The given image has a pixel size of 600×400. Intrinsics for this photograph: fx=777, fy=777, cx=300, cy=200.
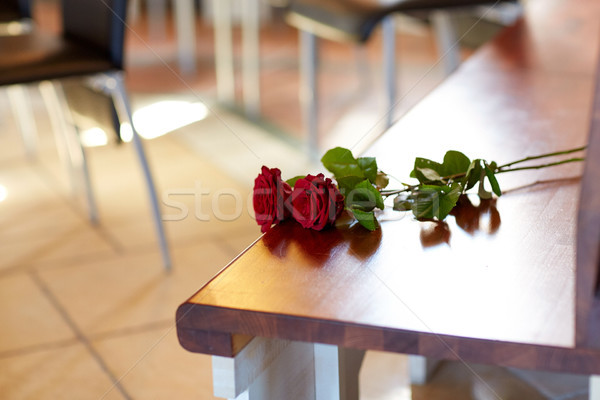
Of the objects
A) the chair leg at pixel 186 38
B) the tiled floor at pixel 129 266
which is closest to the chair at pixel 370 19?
the tiled floor at pixel 129 266

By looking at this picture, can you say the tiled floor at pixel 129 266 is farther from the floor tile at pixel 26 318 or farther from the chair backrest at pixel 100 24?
the chair backrest at pixel 100 24

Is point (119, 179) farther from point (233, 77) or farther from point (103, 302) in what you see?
point (233, 77)

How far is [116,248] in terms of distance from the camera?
160 centimetres

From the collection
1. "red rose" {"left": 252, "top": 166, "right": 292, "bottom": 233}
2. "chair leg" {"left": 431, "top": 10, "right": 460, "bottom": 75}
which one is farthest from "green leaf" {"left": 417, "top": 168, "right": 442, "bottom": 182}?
"chair leg" {"left": 431, "top": 10, "right": 460, "bottom": 75}

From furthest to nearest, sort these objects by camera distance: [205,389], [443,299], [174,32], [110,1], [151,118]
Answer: [174,32]
[151,118]
[110,1]
[205,389]
[443,299]

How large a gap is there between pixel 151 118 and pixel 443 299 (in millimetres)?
2018

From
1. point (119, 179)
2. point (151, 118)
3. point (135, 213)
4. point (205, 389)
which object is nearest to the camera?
point (205, 389)

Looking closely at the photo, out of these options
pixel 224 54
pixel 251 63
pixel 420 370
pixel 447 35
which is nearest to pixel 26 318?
pixel 420 370

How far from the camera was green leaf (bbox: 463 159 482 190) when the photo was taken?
689 mm

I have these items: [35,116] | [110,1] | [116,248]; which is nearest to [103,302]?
[116,248]

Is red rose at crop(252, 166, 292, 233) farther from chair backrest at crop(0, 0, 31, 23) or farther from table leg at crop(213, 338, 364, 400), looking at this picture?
chair backrest at crop(0, 0, 31, 23)

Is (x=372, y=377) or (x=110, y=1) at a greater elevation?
(x=110, y=1)

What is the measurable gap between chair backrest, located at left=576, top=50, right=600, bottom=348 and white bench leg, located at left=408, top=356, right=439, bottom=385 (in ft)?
1.85

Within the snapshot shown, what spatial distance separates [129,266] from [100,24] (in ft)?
1.52
